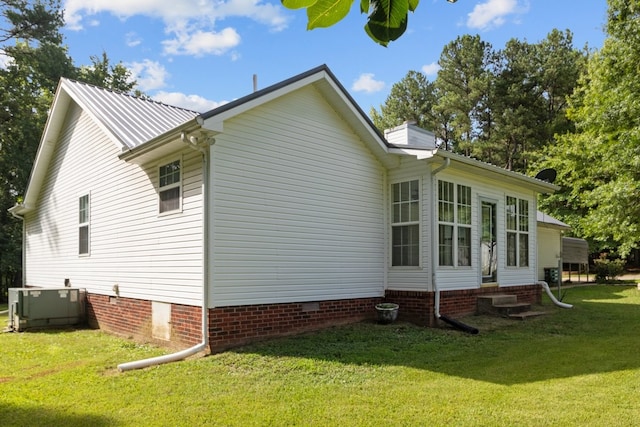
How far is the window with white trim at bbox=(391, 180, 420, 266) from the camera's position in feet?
30.0

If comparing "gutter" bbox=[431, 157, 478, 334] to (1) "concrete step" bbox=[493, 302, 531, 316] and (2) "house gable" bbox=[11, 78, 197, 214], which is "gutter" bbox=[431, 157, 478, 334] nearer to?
(1) "concrete step" bbox=[493, 302, 531, 316]

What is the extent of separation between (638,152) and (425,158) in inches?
402

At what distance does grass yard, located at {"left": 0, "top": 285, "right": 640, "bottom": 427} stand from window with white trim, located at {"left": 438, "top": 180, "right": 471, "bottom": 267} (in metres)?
1.65

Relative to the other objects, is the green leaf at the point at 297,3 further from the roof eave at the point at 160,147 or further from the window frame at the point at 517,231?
the window frame at the point at 517,231

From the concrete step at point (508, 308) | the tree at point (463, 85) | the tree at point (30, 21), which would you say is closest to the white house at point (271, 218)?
the concrete step at point (508, 308)

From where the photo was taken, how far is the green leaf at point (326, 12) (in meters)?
1.35

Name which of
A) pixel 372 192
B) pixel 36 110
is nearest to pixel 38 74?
pixel 36 110

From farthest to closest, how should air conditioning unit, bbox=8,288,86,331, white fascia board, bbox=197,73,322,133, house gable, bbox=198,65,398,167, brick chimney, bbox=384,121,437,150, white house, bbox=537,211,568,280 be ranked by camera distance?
white house, bbox=537,211,568,280, brick chimney, bbox=384,121,437,150, air conditioning unit, bbox=8,288,86,331, house gable, bbox=198,65,398,167, white fascia board, bbox=197,73,322,133

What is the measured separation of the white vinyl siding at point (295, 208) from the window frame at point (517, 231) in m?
3.65

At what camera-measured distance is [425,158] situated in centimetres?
866

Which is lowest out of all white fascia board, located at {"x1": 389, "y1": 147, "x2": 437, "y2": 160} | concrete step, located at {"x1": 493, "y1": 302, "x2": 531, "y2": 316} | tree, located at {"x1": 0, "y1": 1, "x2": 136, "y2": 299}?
concrete step, located at {"x1": 493, "y1": 302, "x2": 531, "y2": 316}

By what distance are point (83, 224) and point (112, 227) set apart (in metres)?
1.78

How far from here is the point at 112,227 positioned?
9531 millimetres

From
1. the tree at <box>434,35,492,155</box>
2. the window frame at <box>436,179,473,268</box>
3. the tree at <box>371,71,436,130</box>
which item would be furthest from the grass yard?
the tree at <box>371,71,436,130</box>
